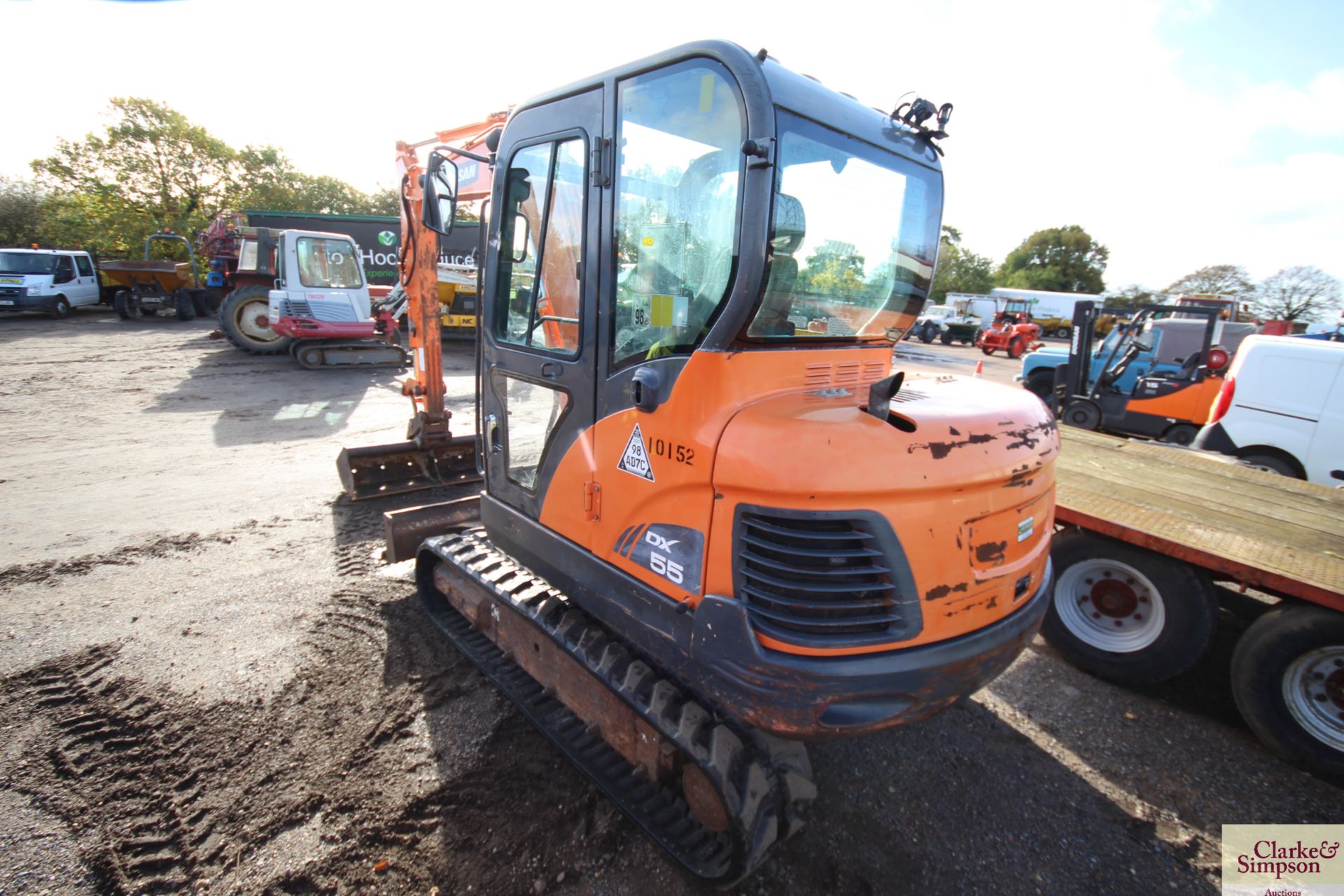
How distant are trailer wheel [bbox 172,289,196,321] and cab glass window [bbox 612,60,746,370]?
23.3 metres

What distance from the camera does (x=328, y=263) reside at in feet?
39.4

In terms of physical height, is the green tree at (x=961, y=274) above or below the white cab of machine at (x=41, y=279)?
above

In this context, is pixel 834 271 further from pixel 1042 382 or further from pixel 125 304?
pixel 125 304

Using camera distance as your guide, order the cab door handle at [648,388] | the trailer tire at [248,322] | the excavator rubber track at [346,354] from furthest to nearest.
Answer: the trailer tire at [248,322] → the excavator rubber track at [346,354] → the cab door handle at [648,388]

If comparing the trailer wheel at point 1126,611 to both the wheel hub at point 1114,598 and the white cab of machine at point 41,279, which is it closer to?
the wheel hub at point 1114,598

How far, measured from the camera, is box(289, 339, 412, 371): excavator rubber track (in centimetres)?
1230

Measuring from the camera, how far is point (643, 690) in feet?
7.67

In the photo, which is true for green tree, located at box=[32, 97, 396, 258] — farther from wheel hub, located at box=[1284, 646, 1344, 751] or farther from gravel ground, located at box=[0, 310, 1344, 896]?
wheel hub, located at box=[1284, 646, 1344, 751]

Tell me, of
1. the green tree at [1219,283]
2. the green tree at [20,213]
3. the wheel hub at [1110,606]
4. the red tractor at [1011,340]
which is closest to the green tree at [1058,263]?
the green tree at [1219,283]

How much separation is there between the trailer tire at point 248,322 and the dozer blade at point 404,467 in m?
9.29

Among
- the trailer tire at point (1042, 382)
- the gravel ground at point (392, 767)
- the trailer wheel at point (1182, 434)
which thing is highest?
the trailer tire at point (1042, 382)

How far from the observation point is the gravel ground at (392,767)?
2238 millimetres

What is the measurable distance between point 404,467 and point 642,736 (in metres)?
4.59

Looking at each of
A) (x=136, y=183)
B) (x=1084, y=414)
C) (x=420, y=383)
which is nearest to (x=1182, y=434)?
(x=1084, y=414)
